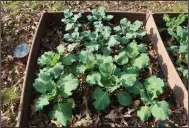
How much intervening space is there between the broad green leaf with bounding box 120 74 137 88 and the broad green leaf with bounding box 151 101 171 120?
44 centimetres

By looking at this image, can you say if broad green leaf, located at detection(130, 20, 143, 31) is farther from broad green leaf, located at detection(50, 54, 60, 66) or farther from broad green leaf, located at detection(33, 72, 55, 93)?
broad green leaf, located at detection(33, 72, 55, 93)

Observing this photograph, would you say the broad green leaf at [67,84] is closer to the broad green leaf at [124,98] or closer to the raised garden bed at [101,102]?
the raised garden bed at [101,102]

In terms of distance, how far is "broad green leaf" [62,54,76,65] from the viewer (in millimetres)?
4500

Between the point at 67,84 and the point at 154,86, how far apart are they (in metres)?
1.21

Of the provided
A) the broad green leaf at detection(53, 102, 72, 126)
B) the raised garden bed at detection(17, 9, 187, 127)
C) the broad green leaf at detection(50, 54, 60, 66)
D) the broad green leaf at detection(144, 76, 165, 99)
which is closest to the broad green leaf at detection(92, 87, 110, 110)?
the raised garden bed at detection(17, 9, 187, 127)

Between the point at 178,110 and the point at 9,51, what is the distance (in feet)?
9.10

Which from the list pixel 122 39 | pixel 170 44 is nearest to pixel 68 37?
pixel 122 39

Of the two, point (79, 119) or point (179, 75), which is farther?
point (179, 75)

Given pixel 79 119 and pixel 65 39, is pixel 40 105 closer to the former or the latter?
pixel 79 119

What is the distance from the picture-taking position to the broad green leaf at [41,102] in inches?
159

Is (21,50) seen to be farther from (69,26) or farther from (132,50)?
(132,50)

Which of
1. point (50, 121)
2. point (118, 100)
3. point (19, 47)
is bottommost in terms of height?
point (50, 121)

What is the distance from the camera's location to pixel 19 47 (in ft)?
16.0

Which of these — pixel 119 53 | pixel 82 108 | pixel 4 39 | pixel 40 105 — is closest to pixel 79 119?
pixel 82 108
